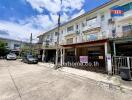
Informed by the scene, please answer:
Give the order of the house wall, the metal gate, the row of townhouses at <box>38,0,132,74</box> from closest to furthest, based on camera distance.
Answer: the metal gate, the row of townhouses at <box>38,0,132,74</box>, the house wall

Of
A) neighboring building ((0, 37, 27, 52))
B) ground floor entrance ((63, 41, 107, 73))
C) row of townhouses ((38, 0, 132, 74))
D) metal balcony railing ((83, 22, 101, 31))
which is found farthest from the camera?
neighboring building ((0, 37, 27, 52))

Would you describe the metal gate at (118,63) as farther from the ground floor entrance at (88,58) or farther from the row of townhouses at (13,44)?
the row of townhouses at (13,44)

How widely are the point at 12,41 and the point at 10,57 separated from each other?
55.9 feet

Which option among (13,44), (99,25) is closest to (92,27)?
(99,25)

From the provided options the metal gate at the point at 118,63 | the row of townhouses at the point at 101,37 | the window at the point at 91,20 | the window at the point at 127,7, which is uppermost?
the window at the point at 127,7

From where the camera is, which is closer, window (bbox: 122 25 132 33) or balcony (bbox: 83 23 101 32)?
window (bbox: 122 25 132 33)

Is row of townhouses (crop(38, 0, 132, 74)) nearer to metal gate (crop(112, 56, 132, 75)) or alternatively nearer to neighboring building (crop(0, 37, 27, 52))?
metal gate (crop(112, 56, 132, 75))

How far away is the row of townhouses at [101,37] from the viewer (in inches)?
454

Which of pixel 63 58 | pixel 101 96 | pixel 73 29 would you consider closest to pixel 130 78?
pixel 101 96

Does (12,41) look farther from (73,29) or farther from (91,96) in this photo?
(91,96)

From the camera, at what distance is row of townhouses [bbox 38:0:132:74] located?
37.9 ft

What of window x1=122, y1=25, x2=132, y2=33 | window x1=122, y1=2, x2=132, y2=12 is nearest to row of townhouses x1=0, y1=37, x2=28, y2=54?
window x1=122, y1=25, x2=132, y2=33

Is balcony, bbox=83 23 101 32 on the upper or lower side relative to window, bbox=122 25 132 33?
upper

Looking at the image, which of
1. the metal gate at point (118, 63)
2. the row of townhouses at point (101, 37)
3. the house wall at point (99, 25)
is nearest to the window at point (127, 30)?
the row of townhouses at point (101, 37)
